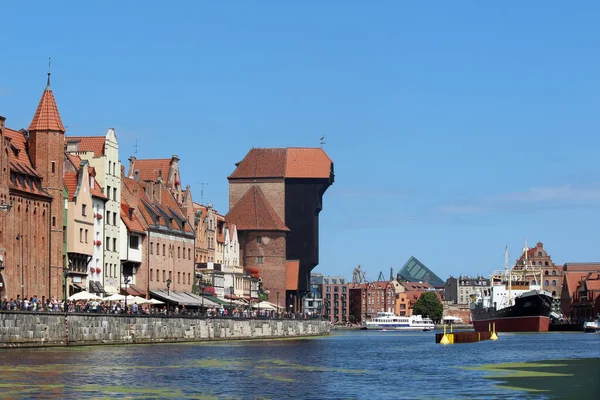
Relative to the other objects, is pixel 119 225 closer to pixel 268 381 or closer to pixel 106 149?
pixel 106 149

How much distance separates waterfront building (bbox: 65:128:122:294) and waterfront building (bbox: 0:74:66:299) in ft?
50.4

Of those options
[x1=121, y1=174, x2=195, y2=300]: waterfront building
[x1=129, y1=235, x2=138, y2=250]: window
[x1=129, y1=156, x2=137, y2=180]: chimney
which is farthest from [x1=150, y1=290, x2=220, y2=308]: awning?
[x1=129, y1=156, x2=137, y2=180]: chimney

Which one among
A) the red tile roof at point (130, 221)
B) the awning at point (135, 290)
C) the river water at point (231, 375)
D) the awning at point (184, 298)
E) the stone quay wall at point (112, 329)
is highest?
the red tile roof at point (130, 221)

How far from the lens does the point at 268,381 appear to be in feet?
220

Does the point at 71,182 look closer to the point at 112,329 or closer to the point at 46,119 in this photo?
the point at 46,119

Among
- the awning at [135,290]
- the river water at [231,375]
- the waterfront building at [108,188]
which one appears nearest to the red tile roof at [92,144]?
the waterfront building at [108,188]

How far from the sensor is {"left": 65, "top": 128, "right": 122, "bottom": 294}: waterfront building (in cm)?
13412

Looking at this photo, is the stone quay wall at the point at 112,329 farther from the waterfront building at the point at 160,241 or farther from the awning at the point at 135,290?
the awning at the point at 135,290

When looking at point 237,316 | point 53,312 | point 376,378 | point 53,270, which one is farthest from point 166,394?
point 237,316

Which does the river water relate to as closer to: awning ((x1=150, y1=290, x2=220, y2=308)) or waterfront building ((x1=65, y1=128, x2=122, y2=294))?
waterfront building ((x1=65, y1=128, x2=122, y2=294))

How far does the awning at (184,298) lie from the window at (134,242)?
5.54 meters

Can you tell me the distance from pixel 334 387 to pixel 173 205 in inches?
4123

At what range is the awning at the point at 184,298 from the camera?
14462 centimetres

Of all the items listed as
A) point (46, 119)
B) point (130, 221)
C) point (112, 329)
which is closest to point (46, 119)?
point (46, 119)
